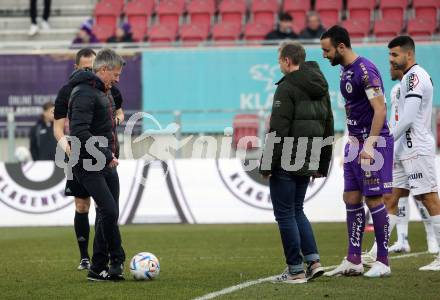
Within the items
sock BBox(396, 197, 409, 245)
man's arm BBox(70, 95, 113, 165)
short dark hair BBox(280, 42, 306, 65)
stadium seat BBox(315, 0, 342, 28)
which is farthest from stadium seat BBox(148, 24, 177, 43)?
short dark hair BBox(280, 42, 306, 65)

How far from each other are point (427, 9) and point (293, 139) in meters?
15.8

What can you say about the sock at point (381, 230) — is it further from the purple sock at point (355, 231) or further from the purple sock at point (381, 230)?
the purple sock at point (355, 231)

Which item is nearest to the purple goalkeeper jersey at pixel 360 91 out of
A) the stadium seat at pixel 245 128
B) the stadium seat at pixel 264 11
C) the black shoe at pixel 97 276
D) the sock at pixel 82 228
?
the black shoe at pixel 97 276

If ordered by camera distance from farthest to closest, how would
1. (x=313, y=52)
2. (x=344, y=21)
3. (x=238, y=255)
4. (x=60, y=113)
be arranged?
(x=344, y=21) → (x=313, y=52) → (x=238, y=255) → (x=60, y=113)

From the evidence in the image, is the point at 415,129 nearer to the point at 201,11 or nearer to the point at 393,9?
the point at 393,9

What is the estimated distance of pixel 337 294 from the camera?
848cm

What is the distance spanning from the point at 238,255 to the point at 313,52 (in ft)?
29.8

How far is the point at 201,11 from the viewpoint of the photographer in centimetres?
2527

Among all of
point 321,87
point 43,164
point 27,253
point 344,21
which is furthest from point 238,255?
point 344,21

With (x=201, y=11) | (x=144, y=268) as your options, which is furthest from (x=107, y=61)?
(x=201, y=11)

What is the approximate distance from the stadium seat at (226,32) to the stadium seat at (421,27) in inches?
167

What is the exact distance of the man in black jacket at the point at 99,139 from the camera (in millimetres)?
9289

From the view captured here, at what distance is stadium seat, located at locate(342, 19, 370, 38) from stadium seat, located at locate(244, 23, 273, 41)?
6.29 ft

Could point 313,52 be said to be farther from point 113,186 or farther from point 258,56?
point 113,186
